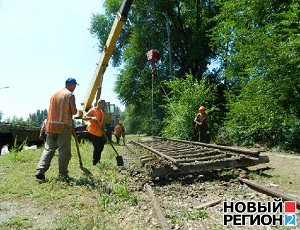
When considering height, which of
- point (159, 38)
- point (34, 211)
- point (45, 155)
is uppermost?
point (159, 38)

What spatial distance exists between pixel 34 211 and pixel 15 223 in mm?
453

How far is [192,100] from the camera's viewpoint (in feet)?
45.6

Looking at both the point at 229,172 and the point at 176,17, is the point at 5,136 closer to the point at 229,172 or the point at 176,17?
the point at 229,172

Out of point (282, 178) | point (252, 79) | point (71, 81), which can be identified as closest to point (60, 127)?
point (71, 81)

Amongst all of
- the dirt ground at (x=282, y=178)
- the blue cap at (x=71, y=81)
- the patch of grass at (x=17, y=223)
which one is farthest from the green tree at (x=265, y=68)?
the patch of grass at (x=17, y=223)

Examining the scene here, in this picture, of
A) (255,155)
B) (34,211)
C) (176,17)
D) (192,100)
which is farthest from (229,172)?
(176,17)

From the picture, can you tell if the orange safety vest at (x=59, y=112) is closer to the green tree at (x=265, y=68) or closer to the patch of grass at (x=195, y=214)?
the patch of grass at (x=195, y=214)
